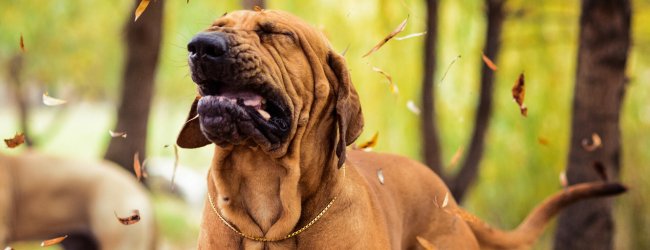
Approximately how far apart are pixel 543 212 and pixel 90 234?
3.33 metres

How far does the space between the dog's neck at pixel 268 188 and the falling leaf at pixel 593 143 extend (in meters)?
3.76

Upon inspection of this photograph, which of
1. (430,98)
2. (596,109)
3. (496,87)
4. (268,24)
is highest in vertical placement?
(268,24)

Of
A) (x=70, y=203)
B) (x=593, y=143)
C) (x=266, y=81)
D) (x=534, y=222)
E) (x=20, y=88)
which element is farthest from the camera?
(x=20, y=88)

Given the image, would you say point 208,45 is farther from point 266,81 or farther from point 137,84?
point 137,84

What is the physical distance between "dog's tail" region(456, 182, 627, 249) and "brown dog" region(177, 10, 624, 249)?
964mm

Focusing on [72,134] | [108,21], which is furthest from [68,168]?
[72,134]

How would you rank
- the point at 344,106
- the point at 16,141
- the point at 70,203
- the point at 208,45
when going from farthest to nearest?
the point at 70,203 < the point at 16,141 < the point at 344,106 < the point at 208,45

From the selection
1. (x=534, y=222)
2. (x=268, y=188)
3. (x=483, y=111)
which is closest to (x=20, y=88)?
(x=483, y=111)

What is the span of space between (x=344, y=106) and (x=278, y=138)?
316 mm

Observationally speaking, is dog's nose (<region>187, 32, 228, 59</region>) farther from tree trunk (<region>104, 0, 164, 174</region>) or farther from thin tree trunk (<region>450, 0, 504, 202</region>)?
thin tree trunk (<region>450, 0, 504, 202</region>)

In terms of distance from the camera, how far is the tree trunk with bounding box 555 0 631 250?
691 centimetres

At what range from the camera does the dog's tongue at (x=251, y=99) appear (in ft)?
11.1

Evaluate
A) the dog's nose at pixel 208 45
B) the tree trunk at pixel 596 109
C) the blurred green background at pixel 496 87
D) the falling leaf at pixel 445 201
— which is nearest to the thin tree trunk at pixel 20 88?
the blurred green background at pixel 496 87

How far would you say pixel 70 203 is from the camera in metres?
6.77
